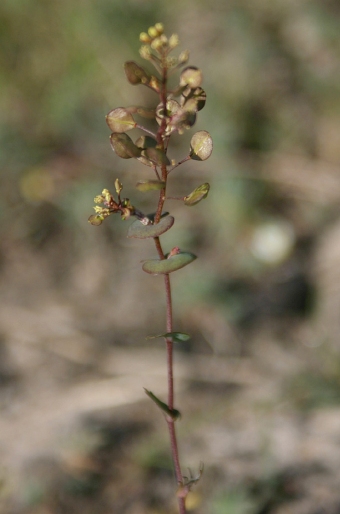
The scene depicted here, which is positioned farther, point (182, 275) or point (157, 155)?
point (182, 275)

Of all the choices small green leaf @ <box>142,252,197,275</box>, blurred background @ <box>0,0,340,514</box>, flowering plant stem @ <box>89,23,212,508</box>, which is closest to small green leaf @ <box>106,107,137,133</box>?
flowering plant stem @ <box>89,23,212,508</box>

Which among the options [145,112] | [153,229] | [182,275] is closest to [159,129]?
[145,112]

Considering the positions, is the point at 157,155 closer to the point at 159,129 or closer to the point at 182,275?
the point at 159,129

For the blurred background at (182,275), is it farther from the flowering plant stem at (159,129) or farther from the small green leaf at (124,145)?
the small green leaf at (124,145)

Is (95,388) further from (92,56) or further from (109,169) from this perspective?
(92,56)

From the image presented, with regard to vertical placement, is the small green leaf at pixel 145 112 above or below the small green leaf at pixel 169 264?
above

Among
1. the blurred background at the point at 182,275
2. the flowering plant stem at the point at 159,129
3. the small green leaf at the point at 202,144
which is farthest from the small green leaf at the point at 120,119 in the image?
the blurred background at the point at 182,275
